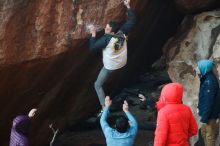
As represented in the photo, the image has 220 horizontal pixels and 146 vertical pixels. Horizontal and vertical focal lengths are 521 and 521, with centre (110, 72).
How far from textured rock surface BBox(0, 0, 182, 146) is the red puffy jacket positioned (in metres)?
2.90

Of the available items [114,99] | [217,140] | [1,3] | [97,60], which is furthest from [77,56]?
[114,99]

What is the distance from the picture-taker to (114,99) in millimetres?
15305

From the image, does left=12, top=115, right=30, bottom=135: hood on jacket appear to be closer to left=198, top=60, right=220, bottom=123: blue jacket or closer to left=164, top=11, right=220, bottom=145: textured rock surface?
left=198, top=60, right=220, bottom=123: blue jacket

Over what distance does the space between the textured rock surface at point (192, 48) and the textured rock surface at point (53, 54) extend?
953 mm

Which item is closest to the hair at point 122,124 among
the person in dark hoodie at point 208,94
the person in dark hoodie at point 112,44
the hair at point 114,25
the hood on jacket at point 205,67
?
the person in dark hoodie at point 208,94

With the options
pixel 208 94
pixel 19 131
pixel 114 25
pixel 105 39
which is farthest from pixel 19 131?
pixel 208 94

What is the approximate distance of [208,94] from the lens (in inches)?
316

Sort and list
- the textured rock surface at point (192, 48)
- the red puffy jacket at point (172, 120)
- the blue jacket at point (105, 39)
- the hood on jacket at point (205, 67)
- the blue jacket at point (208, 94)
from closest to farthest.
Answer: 1. the red puffy jacket at point (172, 120)
2. the blue jacket at point (208, 94)
3. the hood on jacket at point (205, 67)
4. the blue jacket at point (105, 39)
5. the textured rock surface at point (192, 48)

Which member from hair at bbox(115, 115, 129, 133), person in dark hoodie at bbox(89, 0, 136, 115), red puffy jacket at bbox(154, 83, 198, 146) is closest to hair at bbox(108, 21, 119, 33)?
person in dark hoodie at bbox(89, 0, 136, 115)

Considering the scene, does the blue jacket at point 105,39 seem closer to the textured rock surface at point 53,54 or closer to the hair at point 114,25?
the hair at point 114,25

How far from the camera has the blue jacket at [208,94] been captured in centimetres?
805

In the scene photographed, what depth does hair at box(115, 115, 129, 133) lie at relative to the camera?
7742mm

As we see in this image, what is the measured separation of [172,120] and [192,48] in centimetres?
436

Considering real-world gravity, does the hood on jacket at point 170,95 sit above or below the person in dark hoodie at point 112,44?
below
